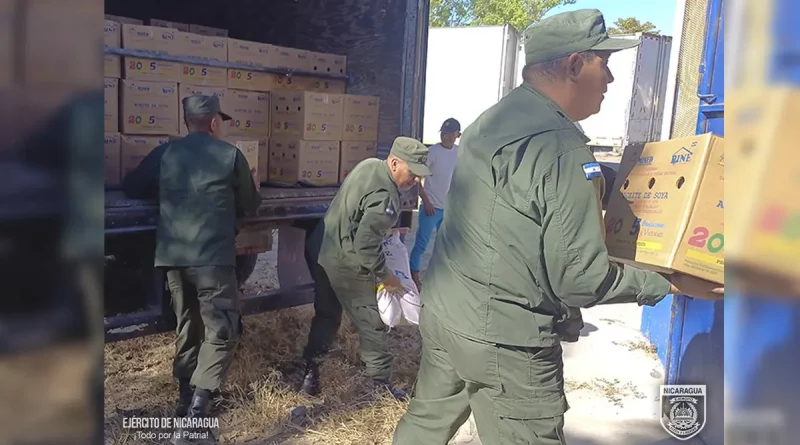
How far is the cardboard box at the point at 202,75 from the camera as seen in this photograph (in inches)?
163

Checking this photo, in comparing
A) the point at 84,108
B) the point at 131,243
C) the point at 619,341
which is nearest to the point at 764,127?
the point at 84,108

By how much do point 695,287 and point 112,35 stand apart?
3439mm

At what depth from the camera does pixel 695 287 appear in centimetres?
215

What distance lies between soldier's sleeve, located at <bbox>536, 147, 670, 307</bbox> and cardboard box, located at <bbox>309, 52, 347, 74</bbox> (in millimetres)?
3184

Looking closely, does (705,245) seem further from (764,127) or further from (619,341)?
(619,341)

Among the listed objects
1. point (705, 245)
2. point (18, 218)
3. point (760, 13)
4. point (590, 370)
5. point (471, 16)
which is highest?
point (471, 16)

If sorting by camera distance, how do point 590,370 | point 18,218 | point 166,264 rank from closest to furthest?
1. point 18,218
2. point 166,264
3. point 590,370

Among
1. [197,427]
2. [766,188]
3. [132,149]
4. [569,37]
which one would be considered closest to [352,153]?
[132,149]

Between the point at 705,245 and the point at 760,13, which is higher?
the point at 760,13

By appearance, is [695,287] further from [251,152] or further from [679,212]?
[251,152]

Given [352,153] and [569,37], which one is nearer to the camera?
[569,37]

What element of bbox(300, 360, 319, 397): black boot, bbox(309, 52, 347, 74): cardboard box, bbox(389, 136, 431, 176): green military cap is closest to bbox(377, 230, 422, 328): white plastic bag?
bbox(300, 360, 319, 397): black boot

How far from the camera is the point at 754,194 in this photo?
67 centimetres

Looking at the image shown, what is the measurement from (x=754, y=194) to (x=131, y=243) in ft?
11.7
